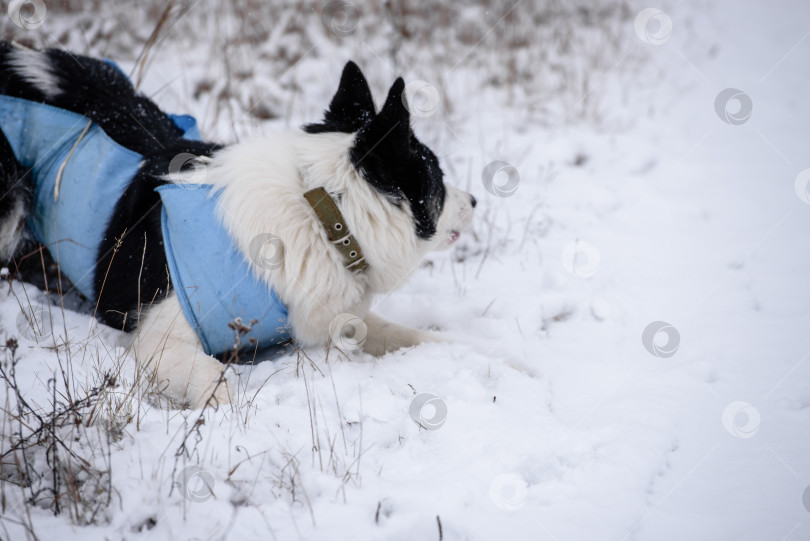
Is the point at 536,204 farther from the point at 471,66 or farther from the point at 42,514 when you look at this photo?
the point at 42,514

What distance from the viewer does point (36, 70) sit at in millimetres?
2682

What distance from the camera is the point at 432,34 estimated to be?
6.62m

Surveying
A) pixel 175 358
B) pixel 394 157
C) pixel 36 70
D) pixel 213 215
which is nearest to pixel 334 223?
pixel 394 157

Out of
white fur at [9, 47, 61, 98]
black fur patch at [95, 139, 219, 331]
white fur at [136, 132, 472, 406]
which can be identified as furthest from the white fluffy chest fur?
white fur at [9, 47, 61, 98]

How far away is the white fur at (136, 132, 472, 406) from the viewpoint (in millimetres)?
2182

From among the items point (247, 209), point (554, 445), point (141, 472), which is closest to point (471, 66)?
point (247, 209)

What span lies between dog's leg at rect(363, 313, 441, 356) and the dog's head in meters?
0.47

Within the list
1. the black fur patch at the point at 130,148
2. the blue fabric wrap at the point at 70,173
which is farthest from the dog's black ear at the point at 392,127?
the blue fabric wrap at the point at 70,173

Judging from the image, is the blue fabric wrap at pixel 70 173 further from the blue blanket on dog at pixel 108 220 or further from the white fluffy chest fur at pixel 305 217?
the white fluffy chest fur at pixel 305 217

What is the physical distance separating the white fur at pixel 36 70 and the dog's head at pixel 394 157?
1.40m

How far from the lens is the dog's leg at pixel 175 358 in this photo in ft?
6.93

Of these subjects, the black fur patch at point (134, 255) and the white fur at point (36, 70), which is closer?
the black fur patch at point (134, 255)

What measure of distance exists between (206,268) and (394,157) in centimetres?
93

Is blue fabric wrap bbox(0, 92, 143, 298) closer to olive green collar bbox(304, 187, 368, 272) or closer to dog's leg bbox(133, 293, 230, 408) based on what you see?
dog's leg bbox(133, 293, 230, 408)
